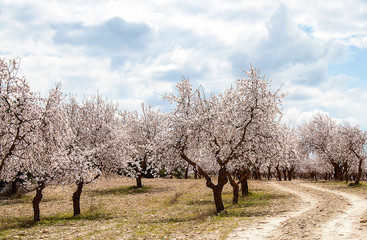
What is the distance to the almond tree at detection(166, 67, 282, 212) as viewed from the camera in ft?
73.6

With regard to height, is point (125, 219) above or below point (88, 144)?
below

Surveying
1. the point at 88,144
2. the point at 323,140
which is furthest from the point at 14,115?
the point at 323,140

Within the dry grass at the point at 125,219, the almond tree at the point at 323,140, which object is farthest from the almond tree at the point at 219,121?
the almond tree at the point at 323,140

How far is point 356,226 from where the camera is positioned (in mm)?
15203

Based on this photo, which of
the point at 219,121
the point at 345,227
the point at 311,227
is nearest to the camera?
the point at 345,227

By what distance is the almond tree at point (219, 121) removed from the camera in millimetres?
22438

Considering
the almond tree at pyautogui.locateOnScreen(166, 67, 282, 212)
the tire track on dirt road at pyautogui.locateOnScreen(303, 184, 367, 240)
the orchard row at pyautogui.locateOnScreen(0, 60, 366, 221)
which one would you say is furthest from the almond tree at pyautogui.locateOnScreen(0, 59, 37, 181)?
the tire track on dirt road at pyautogui.locateOnScreen(303, 184, 367, 240)

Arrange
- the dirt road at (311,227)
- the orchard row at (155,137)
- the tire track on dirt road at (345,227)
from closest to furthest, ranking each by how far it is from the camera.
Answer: the tire track on dirt road at (345,227) < the dirt road at (311,227) < the orchard row at (155,137)

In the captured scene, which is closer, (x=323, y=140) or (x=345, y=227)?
(x=345, y=227)

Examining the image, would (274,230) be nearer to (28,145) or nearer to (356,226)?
(356,226)

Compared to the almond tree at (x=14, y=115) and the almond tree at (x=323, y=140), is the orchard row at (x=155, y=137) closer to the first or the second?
the almond tree at (x=14, y=115)

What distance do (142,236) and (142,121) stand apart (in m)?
34.7

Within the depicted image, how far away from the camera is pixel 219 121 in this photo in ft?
73.2

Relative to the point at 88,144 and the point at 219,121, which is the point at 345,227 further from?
the point at 88,144
